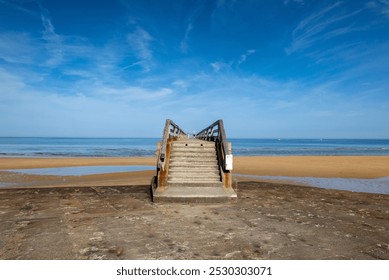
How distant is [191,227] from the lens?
5.70m

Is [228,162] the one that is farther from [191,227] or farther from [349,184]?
[349,184]

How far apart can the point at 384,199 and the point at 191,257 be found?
8.26 metres

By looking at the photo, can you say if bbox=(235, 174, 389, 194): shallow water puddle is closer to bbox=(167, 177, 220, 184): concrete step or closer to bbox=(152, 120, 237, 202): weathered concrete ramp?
bbox=(152, 120, 237, 202): weathered concrete ramp

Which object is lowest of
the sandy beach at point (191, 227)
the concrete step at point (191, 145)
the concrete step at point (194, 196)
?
the sandy beach at point (191, 227)

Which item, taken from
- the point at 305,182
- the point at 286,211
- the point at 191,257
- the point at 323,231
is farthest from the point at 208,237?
the point at 305,182

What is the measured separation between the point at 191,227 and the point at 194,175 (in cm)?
389

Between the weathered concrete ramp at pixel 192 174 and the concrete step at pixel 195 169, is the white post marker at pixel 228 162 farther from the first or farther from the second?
the concrete step at pixel 195 169

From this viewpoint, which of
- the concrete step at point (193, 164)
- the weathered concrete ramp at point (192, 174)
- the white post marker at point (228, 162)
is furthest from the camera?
the concrete step at point (193, 164)

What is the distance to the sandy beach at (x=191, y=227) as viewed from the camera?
4430 millimetres

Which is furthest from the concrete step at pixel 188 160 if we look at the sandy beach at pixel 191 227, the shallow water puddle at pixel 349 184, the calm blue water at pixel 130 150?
the calm blue water at pixel 130 150

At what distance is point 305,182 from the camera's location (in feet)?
48.3
